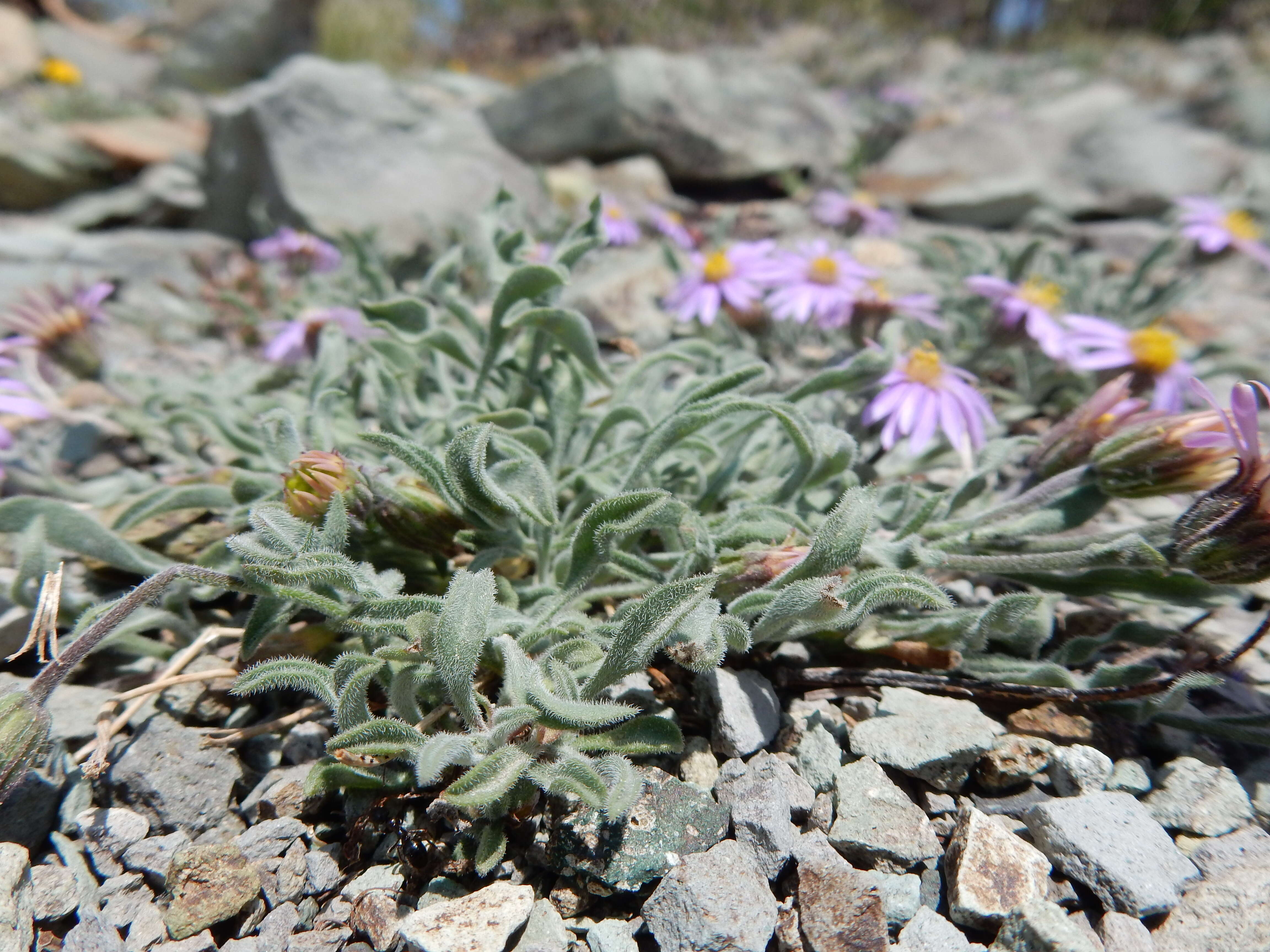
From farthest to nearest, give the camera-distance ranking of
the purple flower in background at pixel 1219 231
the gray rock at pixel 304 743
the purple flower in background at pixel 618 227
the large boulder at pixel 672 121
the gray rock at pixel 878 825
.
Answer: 1. the large boulder at pixel 672 121
2. the purple flower in background at pixel 618 227
3. the purple flower in background at pixel 1219 231
4. the gray rock at pixel 304 743
5. the gray rock at pixel 878 825

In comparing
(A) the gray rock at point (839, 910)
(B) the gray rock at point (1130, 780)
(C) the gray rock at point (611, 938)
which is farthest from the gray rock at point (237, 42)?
(B) the gray rock at point (1130, 780)

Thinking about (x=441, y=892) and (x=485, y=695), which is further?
(x=485, y=695)

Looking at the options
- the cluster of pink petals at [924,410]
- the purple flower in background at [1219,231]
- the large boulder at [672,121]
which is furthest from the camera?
the large boulder at [672,121]

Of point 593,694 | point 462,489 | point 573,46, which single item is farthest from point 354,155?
point 573,46

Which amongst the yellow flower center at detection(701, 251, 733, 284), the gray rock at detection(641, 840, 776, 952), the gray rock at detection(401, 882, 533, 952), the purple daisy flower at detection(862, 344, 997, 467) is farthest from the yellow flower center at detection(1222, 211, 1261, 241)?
the gray rock at detection(401, 882, 533, 952)

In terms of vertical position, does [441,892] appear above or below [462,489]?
below

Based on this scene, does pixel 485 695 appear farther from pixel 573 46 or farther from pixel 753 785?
pixel 573 46

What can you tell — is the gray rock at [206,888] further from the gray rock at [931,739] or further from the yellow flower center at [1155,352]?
the yellow flower center at [1155,352]
